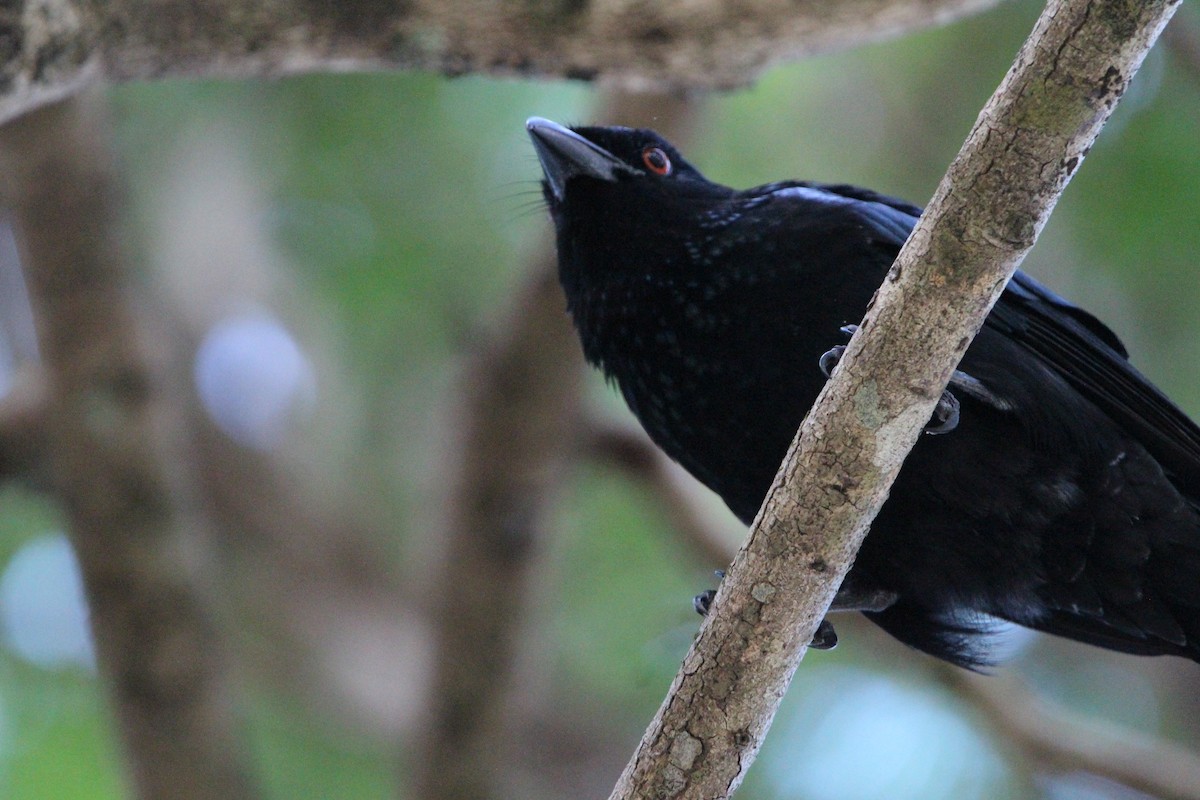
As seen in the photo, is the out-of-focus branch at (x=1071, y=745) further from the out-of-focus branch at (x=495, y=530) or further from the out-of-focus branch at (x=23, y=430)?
the out-of-focus branch at (x=23, y=430)

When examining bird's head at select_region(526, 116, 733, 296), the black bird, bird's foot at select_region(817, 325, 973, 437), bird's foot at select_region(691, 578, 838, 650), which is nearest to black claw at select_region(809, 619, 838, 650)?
bird's foot at select_region(691, 578, 838, 650)

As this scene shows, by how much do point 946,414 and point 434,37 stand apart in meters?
1.88

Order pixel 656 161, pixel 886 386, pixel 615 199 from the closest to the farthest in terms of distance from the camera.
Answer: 1. pixel 886 386
2. pixel 615 199
3. pixel 656 161

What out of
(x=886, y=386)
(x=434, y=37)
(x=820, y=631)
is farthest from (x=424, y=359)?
(x=886, y=386)

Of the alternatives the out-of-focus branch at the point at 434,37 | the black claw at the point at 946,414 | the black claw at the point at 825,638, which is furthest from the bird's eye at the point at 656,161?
the black claw at the point at 825,638

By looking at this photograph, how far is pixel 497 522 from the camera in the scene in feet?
17.4

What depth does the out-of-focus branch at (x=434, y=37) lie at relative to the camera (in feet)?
10.4

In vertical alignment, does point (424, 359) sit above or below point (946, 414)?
below

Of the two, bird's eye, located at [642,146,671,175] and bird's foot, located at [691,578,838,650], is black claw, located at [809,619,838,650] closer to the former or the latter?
bird's foot, located at [691,578,838,650]

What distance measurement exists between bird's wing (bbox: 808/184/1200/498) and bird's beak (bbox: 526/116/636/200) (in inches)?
28.3

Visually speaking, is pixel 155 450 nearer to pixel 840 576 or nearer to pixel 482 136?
pixel 482 136

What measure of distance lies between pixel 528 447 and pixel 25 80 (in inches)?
106

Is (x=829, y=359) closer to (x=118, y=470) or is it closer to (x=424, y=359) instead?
(x=118, y=470)

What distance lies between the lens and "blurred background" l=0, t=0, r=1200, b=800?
20.6 ft
